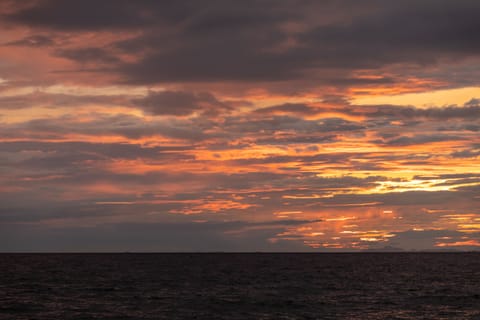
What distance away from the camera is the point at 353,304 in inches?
2645

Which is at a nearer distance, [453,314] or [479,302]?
[453,314]

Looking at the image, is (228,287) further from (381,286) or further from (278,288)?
(381,286)

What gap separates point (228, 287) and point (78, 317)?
36.3 meters

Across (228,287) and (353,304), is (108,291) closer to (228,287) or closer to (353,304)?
(228,287)

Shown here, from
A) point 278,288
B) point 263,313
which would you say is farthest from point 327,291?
point 263,313

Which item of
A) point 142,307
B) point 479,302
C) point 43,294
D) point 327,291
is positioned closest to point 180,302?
point 142,307

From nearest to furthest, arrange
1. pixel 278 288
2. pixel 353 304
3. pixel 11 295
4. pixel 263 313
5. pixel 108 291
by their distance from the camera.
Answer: pixel 263 313 < pixel 353 304 < pixel 11 295 < pixel 108 291 < pixel 278 288

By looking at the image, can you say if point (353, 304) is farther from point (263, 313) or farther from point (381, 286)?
point (381, 286)

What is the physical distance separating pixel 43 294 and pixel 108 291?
8.56m

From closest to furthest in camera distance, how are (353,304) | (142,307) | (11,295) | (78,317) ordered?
(78,317)
(142,307)
(353,304)
(11,295)

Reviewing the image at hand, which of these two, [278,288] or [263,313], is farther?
[278,288]

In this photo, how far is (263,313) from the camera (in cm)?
5906

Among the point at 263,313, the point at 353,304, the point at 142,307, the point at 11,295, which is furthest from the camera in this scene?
the point at 11,295

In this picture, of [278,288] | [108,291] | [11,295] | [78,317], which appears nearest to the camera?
[78,317]
